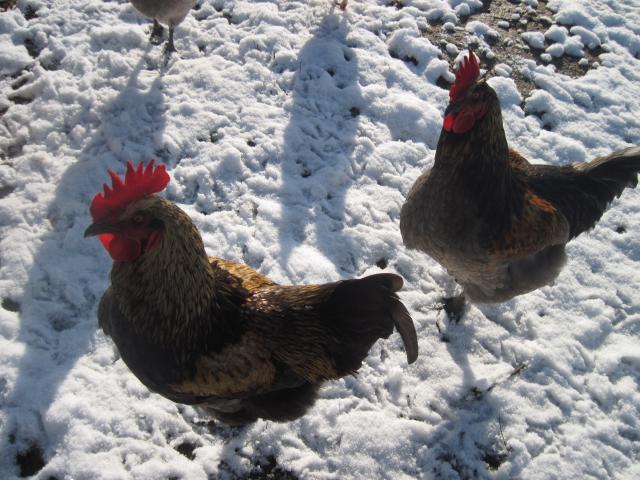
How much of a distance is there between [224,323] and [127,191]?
0.90 m

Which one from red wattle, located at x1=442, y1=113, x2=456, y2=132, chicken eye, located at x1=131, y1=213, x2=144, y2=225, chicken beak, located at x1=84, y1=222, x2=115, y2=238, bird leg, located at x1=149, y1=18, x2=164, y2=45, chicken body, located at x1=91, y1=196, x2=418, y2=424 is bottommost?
chicken body, located at x1=91, y1=196, x2=418, y2=424

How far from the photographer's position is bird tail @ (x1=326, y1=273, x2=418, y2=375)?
8.71ft

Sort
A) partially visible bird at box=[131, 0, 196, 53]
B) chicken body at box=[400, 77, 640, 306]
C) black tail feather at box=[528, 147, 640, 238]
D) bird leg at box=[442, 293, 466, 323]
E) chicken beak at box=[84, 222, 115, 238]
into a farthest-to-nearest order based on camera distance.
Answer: partially visible bird at box=[131, 0, 196, 53] < bird leg at box=[442, 293, 466, 323] < black tail feather at box=[528, 147, 640, 238] < chicken body at box=[400, 77, 640, 306] < chicken beak at box=[84, 222, 115, 238]

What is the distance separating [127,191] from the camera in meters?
2.29

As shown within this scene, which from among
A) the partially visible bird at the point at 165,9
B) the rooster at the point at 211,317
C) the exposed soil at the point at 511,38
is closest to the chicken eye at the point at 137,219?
the rooster at the point at 211,317

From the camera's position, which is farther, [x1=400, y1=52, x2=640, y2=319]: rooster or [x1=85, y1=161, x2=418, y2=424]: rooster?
[x1=400, y1=52, x2=640, y2=319]: rooster

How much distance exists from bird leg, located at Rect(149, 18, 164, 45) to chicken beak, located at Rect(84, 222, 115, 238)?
3.97 metres

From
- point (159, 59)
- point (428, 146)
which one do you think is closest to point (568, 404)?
point (428, 146)

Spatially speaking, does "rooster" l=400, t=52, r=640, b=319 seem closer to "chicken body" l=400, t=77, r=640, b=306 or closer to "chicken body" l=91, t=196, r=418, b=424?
"chicken body" l=400, t=77, r=640, b=306

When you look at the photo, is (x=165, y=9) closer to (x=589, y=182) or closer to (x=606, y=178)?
(x=589, y=182)

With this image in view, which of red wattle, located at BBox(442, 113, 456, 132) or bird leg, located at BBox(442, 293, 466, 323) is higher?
red wattle, located at BBox(442, 113, 456, 132)

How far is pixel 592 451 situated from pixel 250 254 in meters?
3.22

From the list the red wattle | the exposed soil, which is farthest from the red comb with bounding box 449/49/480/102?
the exposed soil

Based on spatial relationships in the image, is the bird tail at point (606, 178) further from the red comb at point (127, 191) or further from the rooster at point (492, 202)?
the red comb at point (127, 191)
